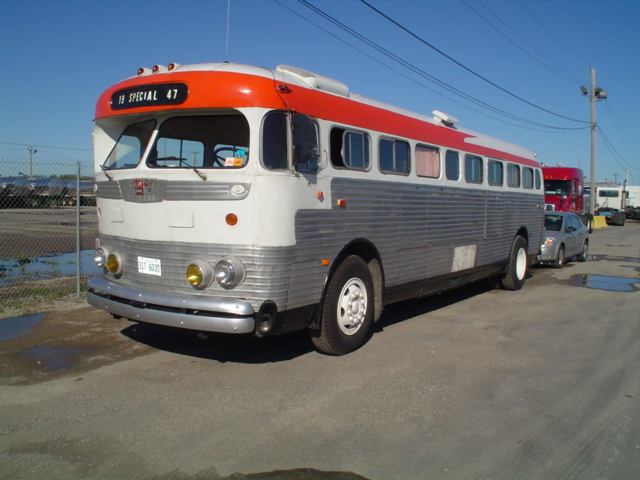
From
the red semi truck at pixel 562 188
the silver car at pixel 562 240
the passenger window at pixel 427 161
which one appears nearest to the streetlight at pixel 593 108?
the red semi truck at pixel 562 188

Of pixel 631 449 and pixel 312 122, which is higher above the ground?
pixel 312 122

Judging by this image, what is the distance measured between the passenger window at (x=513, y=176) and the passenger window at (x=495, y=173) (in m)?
0.40

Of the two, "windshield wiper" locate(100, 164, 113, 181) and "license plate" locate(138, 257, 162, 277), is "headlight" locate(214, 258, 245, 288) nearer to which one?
"license plate" locate(138, 257, 162, 277)

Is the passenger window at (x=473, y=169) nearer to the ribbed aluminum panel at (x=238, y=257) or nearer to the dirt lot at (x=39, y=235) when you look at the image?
the ribbed aluminum panel at (x=238, y=257)

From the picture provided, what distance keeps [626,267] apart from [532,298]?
22.4 feet

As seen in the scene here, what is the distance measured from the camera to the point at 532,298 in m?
10.6

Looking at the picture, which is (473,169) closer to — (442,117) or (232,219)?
(442,117)

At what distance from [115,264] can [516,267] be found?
26.9 ft

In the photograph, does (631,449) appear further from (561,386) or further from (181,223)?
(181,223)

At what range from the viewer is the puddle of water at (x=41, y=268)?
10273 mm

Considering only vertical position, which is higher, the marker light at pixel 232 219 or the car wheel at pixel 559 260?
the marker light at pixel 232 219

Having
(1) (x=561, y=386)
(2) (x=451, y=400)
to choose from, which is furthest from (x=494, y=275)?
(2) (x=451, y=400)

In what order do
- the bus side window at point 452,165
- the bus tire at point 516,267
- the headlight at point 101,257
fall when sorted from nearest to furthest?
the headlight at point 101,257
the bus side window at point 452,165
the bus tire at point 516,267

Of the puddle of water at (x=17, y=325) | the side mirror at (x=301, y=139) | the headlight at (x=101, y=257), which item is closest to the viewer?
the side mirror at (x=301, y=139)
